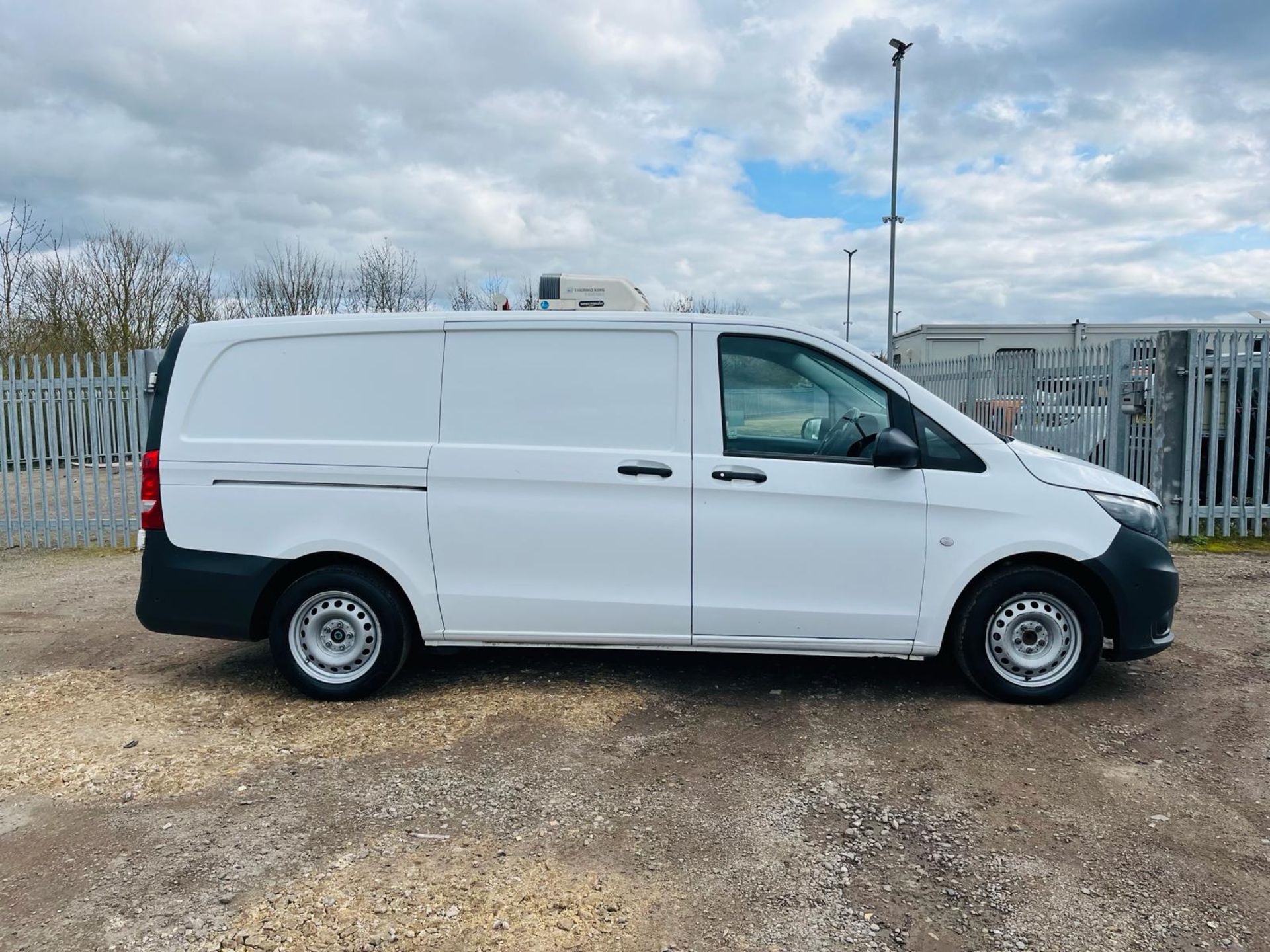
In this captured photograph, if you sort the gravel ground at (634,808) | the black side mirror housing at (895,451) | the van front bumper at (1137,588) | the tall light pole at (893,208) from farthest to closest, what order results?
the tall light pole at (893,208), the van front bumper at (1137,588), the black side mirror housing at (895,451), the gravel ground at (634,808)

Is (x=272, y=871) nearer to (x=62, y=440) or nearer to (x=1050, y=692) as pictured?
(x=1050, y=692)

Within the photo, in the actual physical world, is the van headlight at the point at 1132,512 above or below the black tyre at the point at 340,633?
above

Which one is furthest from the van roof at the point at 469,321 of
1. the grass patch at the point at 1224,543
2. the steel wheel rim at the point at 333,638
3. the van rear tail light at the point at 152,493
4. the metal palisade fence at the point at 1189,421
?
the grass patch at the point at 1224,543

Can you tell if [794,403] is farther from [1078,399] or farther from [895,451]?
[1078,399]

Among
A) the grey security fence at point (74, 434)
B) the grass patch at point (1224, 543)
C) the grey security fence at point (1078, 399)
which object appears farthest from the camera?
the grey security fence at point (1078, 399)

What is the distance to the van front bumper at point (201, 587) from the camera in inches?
183

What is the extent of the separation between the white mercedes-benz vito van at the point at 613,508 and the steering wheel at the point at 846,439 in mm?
10

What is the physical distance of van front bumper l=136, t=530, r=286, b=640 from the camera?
4.64 m

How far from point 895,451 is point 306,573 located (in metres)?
3.12

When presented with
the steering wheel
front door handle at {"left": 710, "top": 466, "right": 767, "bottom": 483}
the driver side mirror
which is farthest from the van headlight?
front door handle at {"left": 710, "top": 466, "right": 767, "bottom": 483}

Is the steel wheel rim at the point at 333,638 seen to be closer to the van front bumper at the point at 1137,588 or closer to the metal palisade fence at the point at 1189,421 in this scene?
the van front bumper at the point at 1137,588

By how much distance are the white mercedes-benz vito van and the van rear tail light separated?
1 cm

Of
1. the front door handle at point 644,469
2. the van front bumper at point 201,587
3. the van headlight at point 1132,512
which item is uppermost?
the front door handle at point 644,469

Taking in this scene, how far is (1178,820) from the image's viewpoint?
3.47 metres
